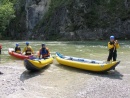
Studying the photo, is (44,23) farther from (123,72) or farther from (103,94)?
(103,94)

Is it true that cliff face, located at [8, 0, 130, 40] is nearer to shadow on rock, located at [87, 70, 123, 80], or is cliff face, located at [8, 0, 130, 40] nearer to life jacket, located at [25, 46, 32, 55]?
life jacket, located at [25, 46, 32, 55]

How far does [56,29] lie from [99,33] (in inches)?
309

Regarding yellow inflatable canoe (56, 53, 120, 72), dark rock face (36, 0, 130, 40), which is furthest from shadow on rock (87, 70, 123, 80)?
dark rock face (36, 0, 130, 40)

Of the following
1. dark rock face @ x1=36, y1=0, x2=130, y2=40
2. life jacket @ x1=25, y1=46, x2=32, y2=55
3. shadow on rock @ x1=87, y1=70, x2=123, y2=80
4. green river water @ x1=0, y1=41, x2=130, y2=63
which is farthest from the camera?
dark rock face @ x1=36, y1=0, x2=130, y2=40

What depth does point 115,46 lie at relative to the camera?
14.1m

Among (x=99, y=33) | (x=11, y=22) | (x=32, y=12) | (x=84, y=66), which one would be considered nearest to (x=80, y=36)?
(x=99, y=33)

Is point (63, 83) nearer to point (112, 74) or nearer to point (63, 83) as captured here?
point (63, 83)

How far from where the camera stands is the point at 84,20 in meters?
41.6

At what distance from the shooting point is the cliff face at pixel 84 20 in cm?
4009

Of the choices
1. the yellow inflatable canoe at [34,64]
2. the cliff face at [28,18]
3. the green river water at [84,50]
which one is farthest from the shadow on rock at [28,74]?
the cliff face at [28,18]

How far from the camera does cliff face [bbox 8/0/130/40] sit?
40.1 m

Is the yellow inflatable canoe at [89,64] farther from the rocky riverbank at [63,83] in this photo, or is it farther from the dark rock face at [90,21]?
the dark rock face at [90,21]

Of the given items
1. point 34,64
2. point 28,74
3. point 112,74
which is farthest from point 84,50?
point 28,74

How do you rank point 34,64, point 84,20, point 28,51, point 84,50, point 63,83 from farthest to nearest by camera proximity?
1. point 84,20
2. point 84,50
3. point 28,51
4. point 34,64
5. point 63,83
